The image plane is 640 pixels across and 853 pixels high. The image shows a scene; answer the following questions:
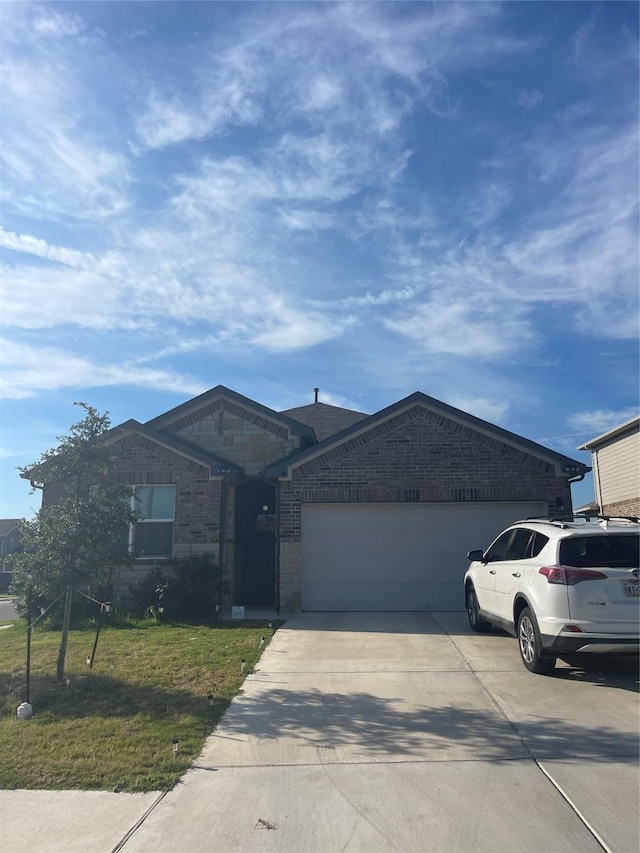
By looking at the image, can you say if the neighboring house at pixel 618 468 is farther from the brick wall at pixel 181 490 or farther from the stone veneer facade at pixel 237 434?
the brick wall at pixel 181 490

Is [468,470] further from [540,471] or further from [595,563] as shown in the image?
[595,563]

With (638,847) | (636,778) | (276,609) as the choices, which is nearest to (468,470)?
(276,609)

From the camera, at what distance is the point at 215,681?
7.32 meters

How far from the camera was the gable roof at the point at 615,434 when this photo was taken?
19000 mm

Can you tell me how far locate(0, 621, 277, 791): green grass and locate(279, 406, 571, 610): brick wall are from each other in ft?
10.2

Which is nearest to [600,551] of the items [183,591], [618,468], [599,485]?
[183,591]

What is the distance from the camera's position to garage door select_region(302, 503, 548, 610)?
12883mm

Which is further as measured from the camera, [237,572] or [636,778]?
[237,572]

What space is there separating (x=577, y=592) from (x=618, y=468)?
15.4 meters

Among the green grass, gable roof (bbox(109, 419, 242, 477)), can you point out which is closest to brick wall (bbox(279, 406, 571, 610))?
gable roof (bbox(109, 419, 242, 477))

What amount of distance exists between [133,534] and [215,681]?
6.91 metres

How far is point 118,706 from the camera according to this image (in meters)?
6.41

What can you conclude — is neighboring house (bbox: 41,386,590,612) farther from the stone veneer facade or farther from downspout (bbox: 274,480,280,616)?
the stone veneer facade

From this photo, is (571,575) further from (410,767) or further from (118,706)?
(118,706)
